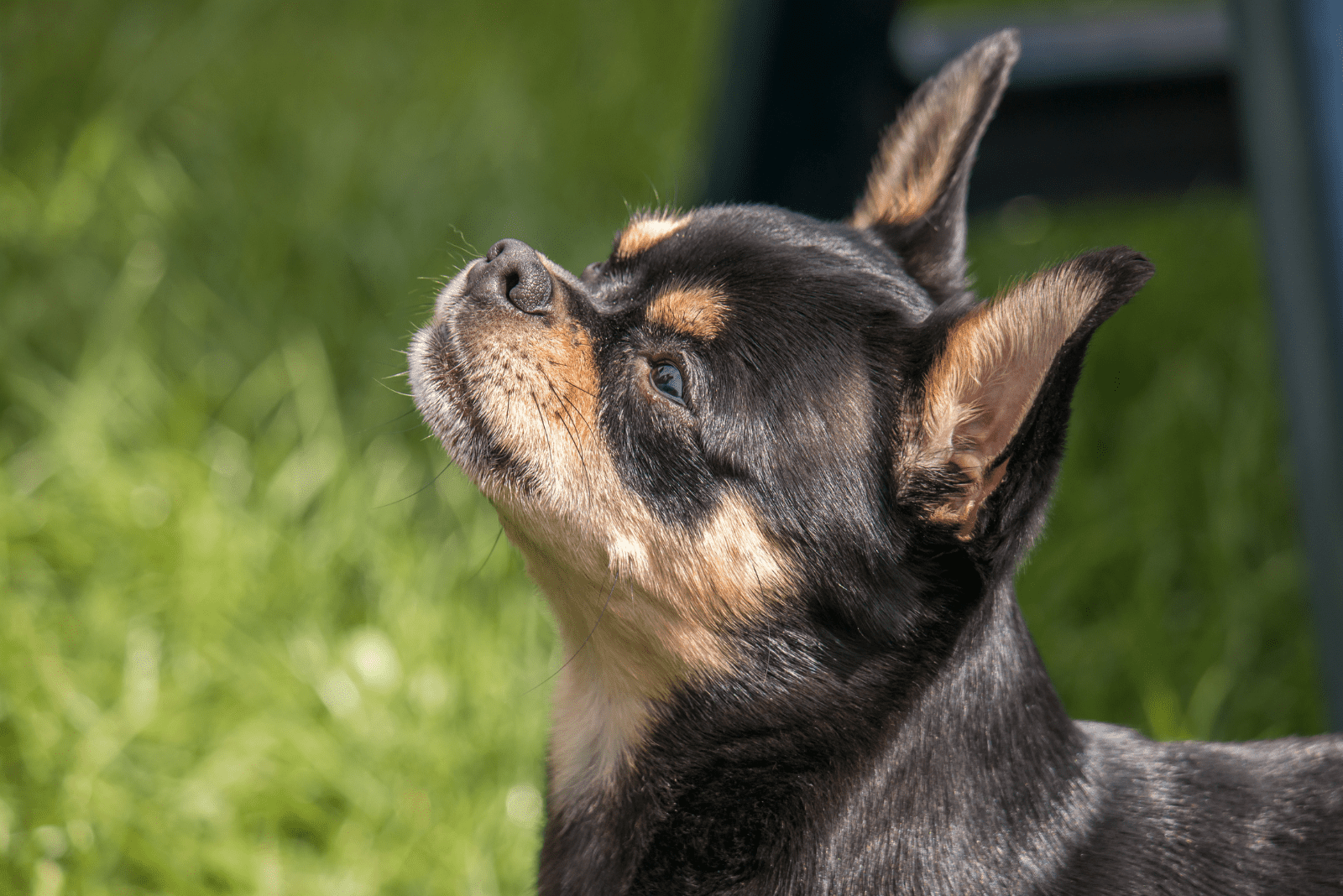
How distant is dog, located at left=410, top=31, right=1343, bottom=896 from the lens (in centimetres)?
205

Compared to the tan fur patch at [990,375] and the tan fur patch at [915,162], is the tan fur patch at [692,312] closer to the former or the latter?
the tan fur patch at [990,375]

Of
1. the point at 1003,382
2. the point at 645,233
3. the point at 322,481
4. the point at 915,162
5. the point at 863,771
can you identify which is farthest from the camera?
A: the point at 322,481

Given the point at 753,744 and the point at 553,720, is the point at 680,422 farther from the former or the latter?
the point at 553,720

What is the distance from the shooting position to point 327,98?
20.7 ft

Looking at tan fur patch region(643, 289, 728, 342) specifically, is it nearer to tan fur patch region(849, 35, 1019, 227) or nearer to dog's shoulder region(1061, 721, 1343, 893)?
tan fur patch region(849, 35, 1019, 227)

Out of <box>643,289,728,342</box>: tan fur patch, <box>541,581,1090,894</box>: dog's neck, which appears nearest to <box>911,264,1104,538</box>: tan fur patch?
<box>541,581,1090,894</box>: dog's neck

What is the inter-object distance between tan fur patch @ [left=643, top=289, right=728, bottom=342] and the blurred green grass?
1517 millimetres

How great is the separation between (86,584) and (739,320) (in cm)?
243

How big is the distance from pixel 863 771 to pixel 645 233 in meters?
1.09

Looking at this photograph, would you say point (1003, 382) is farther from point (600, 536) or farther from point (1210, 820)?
point (1210, 820)

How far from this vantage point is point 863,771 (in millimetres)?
2098

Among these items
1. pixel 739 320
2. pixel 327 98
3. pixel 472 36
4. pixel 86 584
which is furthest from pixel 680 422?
pixel 472 36

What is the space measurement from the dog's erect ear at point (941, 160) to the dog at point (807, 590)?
10.8 inches

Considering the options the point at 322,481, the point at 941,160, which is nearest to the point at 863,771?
the point at 941,160
